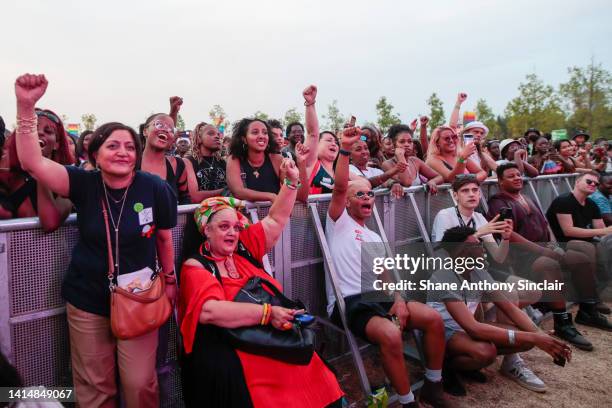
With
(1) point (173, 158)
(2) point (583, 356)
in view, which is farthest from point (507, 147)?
(1) point (173, 158)

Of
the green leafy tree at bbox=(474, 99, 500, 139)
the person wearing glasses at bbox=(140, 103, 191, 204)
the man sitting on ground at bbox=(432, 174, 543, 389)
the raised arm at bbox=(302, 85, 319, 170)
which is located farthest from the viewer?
the green leafy tree at bbox=(474, 99, 500, 139)

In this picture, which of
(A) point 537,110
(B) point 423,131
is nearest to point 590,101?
(A) point 537,110

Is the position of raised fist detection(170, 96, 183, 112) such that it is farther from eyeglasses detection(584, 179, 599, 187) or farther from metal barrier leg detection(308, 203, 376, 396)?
eyeglasses detection(584, 179, 599, 187)

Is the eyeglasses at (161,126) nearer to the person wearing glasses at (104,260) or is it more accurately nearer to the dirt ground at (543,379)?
the person wearing glasses at (104,260)

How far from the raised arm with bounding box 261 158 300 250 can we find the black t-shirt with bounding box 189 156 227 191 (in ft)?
5.25

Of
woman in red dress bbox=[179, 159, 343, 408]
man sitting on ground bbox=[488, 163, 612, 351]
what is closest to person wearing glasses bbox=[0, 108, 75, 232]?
woman in red dress bbox=[179, 159, 343, 408]

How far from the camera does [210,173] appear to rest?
14.9ft

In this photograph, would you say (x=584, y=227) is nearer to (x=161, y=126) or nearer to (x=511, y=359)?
(x=511, y=359)

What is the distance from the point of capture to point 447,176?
4.88 meters

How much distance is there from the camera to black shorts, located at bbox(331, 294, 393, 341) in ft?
10.2

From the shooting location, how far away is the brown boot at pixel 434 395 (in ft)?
10.4

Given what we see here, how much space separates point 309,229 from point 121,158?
1709mm

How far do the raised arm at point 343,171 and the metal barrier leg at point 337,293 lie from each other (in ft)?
0.58

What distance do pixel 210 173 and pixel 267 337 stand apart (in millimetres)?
2532
